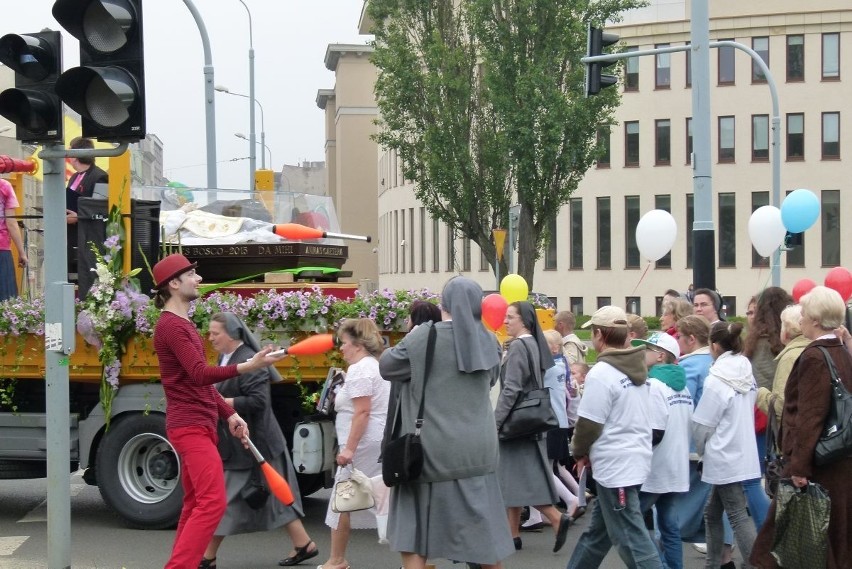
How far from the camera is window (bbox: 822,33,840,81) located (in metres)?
46.6

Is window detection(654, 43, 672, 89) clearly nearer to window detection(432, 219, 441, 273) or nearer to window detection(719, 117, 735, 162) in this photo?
window detection(719, 117, 735, 162)

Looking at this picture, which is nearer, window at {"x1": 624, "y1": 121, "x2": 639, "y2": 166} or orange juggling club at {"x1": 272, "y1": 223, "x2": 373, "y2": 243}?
orange juggling club at {"x1": 272, "y1": 223, "x2": 373, "y2": 243}

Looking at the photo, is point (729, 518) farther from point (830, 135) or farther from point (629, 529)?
point (830, 135)

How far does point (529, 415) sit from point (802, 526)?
2.29m

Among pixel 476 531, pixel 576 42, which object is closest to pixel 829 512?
pixel 476 531

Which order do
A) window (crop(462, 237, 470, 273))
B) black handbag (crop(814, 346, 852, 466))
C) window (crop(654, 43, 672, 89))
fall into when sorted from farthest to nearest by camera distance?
1. window (crop(462, 237, 470, 273))
2. window (crop(654, 43, 672, 89))
3. black handbag (crop(814, 346, 852, 466))

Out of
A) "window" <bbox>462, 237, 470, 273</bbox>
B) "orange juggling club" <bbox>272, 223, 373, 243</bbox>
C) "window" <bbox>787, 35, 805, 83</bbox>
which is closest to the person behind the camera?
"orange juggling club" <bbox>272, 223, 373, 243</bbox>

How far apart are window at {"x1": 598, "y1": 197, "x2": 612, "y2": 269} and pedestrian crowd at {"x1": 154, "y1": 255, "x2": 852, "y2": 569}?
134 feet

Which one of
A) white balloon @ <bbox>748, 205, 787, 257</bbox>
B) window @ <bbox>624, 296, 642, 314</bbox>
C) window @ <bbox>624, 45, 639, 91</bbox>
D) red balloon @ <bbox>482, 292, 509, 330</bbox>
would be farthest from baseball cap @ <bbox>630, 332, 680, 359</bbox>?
window @ <bbox>624, 45, 639, 91</bbox>

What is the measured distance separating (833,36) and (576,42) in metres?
19.8

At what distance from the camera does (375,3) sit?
3328cm

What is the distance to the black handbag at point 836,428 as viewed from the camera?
240 inches

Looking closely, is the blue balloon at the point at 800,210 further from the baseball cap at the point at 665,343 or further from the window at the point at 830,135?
the window at the point at 830,135

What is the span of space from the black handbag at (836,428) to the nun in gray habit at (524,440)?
2.35 meters
